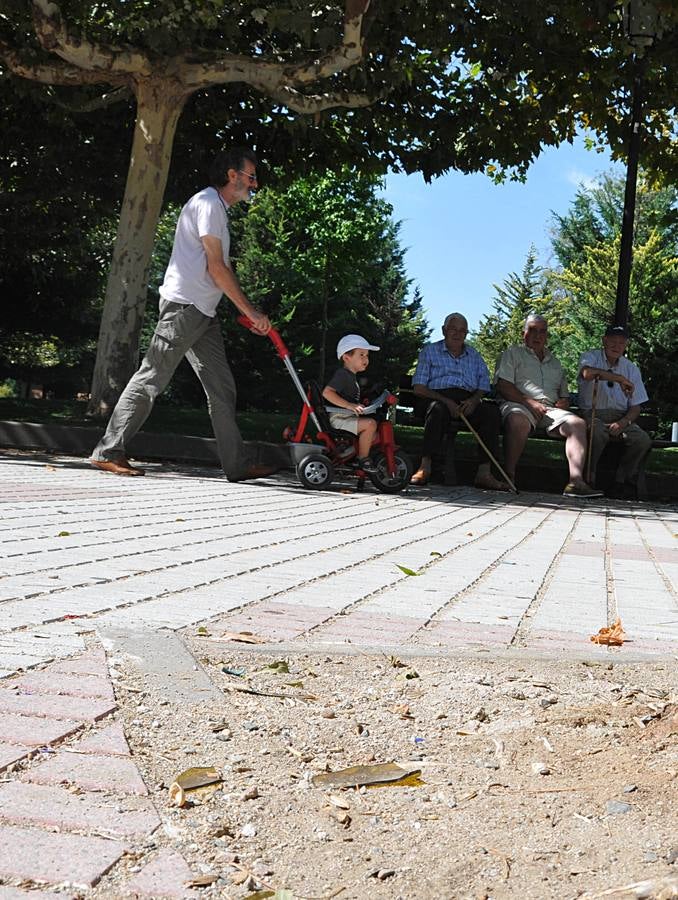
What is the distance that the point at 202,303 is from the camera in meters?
9.42

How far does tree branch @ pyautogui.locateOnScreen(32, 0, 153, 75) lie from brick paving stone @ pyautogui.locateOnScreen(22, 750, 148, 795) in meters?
12.7

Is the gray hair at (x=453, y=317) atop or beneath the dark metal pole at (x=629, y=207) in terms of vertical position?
beneath

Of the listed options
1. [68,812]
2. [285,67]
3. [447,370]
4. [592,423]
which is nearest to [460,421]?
[447,370]

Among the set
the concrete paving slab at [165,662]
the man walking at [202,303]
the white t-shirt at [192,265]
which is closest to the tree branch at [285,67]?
the man walking at [202,303]

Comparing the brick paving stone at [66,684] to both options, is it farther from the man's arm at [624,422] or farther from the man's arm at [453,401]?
the man's arm at [624,422]

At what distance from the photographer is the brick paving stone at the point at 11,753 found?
224 centimetres

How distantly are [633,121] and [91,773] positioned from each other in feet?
44.0

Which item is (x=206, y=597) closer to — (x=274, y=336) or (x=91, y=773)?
(x=91, y=773)

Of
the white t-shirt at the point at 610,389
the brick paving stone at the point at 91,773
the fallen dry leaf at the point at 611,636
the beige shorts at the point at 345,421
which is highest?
the white t-shirt at the point at 610,389

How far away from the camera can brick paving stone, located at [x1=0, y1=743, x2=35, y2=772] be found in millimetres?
2244

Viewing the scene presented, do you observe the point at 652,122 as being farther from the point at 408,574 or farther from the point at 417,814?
the point at 417,814

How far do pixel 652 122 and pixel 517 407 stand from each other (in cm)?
767

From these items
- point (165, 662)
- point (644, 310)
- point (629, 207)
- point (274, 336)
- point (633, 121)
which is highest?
point (644, 310)

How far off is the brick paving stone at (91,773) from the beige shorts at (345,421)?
26.5ft
